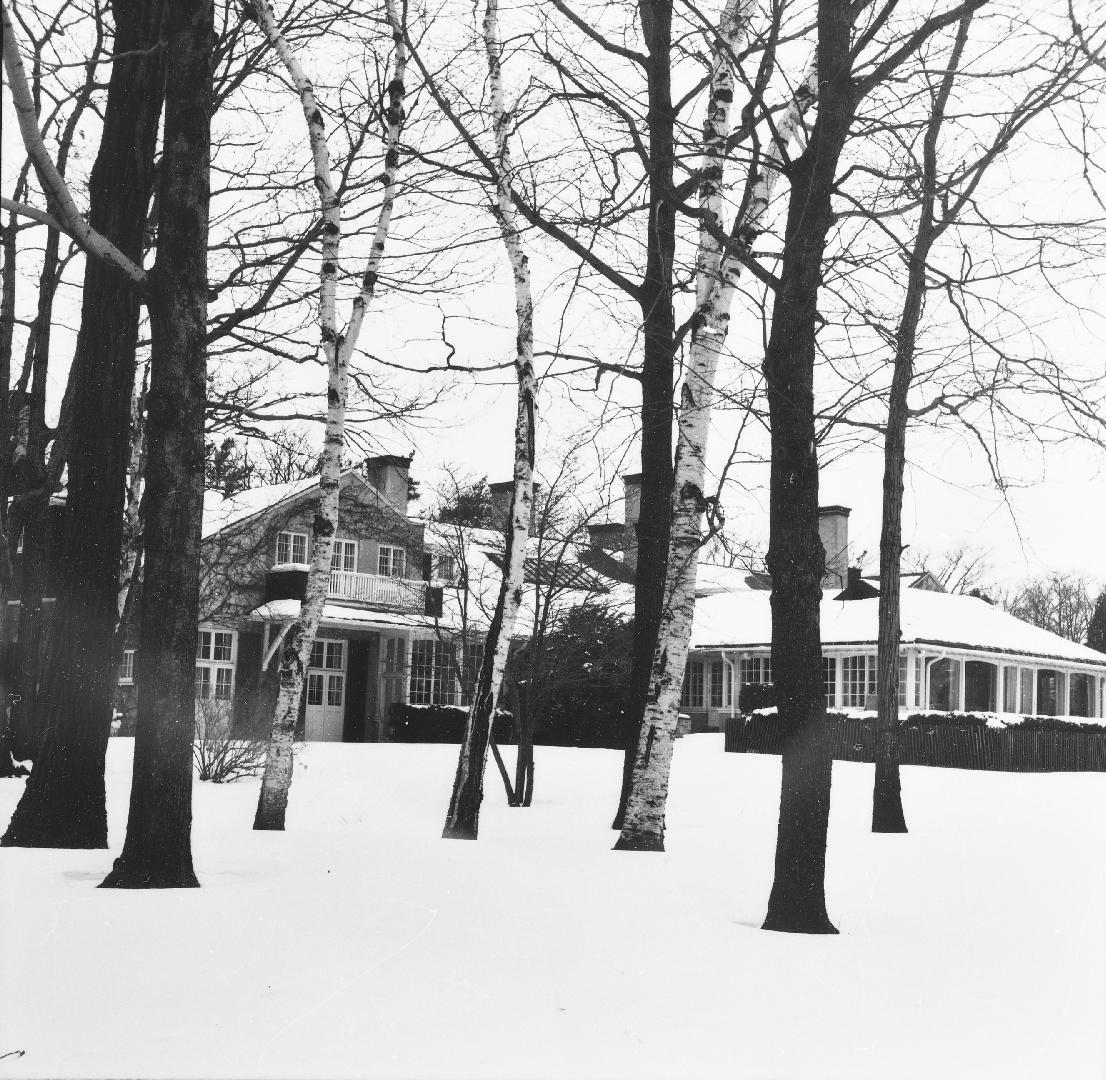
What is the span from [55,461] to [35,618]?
3.18 meters

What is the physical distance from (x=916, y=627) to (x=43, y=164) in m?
30.6

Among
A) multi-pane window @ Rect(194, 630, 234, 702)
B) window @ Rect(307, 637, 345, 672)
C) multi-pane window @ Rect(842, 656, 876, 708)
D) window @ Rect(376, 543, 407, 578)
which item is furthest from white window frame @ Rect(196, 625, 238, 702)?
multi-pane window @ Rect(842, 656, 876, 708)

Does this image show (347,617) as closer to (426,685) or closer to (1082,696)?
(426,685)

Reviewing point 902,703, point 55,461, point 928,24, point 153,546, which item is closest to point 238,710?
point 55,461

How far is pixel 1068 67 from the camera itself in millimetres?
8289

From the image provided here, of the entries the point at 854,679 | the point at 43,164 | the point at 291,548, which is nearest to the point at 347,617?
the point at 291,548

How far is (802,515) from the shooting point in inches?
306

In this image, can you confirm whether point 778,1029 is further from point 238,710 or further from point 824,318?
A: point 238,710

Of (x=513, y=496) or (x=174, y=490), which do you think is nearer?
(x=174, y=490)

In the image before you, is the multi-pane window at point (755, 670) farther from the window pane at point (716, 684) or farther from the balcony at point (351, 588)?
the balcony at point (351, 588)

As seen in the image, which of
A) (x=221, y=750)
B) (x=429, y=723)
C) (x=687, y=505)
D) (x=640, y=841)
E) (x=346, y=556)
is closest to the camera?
(x=687, y=505)

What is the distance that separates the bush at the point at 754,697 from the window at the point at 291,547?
12.6m

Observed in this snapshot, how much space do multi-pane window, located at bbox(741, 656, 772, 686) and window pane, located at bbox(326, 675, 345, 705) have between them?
11.9 m

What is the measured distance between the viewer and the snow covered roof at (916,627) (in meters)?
35.2
